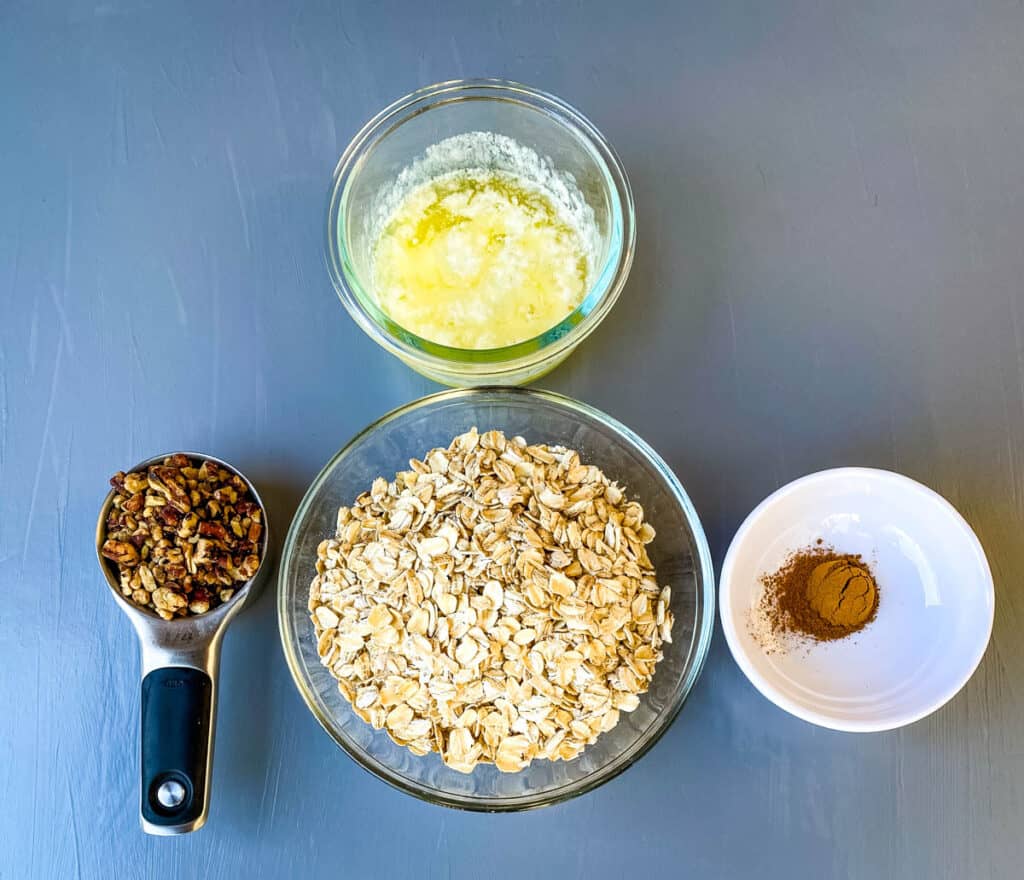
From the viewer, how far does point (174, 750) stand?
1189 millimetres

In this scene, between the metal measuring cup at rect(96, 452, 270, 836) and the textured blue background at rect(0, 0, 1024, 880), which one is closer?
the metal measuring cup at rect(96, 452, 270, 836)

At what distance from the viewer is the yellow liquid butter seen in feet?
4.03

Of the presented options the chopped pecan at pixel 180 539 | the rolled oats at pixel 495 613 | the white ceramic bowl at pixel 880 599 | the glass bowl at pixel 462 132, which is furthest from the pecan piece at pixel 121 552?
the white ceramic bowl at pixel 880 599

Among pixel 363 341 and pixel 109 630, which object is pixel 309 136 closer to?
pixel 363 341

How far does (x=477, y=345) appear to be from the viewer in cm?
122

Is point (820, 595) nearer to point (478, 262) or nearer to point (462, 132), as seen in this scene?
point (478, 262)

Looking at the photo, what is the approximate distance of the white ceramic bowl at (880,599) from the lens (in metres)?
1.20

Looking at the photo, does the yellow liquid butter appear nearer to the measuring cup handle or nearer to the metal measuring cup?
the metal measuring cup

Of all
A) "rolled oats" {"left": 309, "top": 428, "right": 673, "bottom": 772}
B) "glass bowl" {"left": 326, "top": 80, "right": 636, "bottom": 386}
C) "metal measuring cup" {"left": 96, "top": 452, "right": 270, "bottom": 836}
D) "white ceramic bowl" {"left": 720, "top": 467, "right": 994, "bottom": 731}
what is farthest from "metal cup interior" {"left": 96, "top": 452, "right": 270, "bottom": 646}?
"white ceramic bowl" {"left": 720, "top": 467, "right": 994, "bottom": 731}

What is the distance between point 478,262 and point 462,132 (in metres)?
0.20

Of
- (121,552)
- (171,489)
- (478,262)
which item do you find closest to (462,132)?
(478,262)

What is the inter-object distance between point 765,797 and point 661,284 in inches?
29.8

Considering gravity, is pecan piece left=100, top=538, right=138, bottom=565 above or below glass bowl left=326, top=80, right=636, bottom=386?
below

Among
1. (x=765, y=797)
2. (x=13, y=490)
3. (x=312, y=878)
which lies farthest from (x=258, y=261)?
(x=765, y=797)
